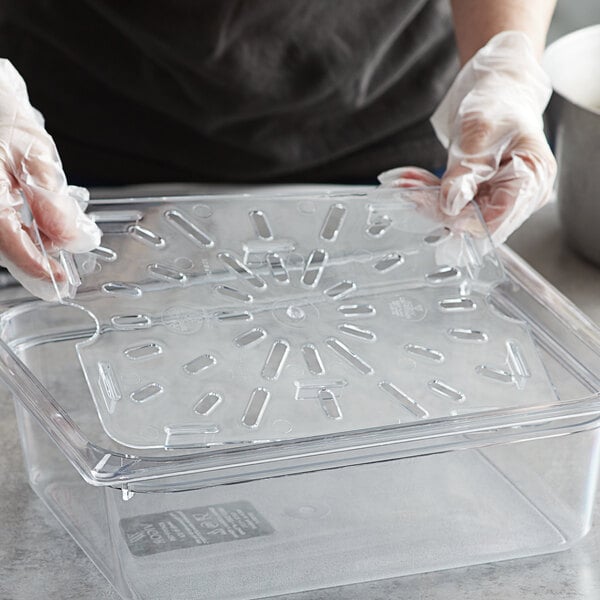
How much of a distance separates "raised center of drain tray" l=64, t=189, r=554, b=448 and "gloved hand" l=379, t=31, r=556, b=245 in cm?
5

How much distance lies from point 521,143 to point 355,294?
0.28 m

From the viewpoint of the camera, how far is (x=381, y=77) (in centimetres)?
130

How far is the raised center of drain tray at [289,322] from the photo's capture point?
2.68ft

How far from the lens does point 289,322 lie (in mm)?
925

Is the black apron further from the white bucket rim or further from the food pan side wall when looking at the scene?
the food pan side wall

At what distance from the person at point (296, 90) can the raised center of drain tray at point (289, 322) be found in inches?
4.0

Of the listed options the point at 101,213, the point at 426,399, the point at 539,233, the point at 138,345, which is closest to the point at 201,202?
the point at 101,213

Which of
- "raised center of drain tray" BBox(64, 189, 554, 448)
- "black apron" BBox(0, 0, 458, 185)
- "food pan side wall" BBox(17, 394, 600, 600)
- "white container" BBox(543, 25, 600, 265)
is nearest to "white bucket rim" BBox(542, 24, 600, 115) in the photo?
"white container" BBox(543, 25, 600, 265)

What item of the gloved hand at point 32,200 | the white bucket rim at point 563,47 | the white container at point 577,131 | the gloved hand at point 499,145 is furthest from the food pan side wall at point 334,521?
the white bucket rim at point 563,47

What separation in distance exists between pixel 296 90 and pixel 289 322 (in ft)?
1.38

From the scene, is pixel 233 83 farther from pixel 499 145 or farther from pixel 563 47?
pixel 563 47

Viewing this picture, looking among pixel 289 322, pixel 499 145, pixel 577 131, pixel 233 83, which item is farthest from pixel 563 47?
pixel 289 322

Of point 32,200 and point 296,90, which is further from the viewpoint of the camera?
point 296,90

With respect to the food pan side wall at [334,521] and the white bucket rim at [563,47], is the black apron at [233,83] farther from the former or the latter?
the food pan side wall at [334,521]
